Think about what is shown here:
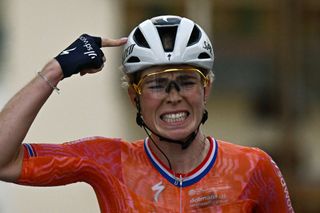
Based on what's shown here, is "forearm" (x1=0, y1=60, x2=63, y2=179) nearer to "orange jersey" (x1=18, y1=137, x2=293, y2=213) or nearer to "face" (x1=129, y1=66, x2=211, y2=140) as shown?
"orange jersey" (x1=18, y1=137, x2=293, y2=213)

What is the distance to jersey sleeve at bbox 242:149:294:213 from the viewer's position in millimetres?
5637

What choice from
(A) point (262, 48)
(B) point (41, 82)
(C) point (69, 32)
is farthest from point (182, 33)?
(A) point (262, 48)

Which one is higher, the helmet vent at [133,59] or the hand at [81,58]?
the hand at [81,58]

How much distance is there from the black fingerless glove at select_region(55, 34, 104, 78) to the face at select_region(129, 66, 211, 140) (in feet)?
0.79

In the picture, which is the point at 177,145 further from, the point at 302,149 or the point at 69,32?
the point at 302,149

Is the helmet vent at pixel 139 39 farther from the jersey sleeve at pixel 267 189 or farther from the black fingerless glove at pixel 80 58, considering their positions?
the jersey sleeve at pixel 267 189

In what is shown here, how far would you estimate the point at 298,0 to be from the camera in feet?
56.5

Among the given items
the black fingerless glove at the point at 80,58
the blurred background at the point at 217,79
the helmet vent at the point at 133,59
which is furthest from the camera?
the blurred background at the point at 217,79

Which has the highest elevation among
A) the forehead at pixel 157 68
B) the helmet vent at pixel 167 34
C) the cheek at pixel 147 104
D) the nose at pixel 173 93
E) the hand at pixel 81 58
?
the helmet vent at pixel 167 34

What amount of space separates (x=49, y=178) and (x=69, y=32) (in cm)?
1073

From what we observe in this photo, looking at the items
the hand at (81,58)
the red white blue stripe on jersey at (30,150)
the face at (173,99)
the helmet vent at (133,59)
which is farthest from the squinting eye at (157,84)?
the red white blue stripe on jersey at (30,150)

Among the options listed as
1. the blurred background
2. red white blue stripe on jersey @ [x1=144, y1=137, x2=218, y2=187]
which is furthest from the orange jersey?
the blurred background

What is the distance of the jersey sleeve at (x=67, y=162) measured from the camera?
5.48 m

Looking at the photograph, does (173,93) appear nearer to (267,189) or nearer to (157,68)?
(157,68)
